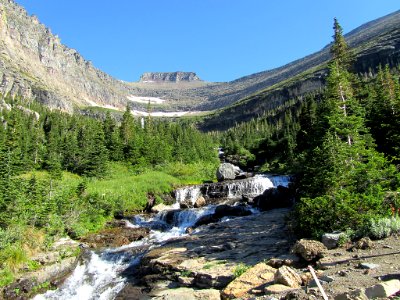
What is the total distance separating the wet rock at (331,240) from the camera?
1352 centimetres

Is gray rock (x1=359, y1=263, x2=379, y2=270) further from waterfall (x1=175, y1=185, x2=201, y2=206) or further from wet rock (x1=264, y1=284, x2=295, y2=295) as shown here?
waterfall (x1=175, y1=185, x2=201, y2=206)

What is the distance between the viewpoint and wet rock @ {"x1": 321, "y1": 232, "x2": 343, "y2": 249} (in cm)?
1352

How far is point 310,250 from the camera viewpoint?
42.5 ft

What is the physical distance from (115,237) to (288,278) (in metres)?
20.0

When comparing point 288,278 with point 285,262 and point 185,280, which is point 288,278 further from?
point 185,280

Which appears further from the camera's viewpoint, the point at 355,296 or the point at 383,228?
the point at 383,228

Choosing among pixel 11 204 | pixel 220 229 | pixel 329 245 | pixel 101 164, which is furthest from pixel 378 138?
pixel 101 164

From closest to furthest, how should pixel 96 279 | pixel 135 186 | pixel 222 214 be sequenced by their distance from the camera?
pixel 96 279 → pixel 222 214 → pixel 135 186

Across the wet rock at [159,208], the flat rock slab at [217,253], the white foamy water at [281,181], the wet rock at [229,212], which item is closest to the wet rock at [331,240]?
the flat rock slab at [217,253]

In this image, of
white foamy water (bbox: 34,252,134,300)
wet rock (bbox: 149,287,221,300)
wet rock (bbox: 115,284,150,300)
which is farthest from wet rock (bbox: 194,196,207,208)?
wet rock (bbox: 149,287,221,300)

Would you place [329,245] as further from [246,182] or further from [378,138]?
[246,182]

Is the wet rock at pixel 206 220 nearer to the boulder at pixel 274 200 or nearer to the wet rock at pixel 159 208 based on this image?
the boulder at pixel 274 200

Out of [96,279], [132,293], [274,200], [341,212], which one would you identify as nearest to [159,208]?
[274,200]

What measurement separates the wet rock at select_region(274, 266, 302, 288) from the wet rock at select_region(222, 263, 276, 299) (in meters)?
0.97
